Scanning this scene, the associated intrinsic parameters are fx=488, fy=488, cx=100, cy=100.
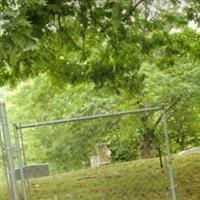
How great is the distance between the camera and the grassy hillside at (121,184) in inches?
320

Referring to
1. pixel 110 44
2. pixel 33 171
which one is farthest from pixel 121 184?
pixel 110 44

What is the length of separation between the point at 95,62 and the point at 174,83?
680cm

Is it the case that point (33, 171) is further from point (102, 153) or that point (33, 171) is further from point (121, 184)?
point (102, 153)

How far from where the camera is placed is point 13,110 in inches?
858

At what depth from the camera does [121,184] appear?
8703 mm

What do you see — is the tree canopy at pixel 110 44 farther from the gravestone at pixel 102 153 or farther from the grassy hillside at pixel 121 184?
the gravestone at pixel 102 153

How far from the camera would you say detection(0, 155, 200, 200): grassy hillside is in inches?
320

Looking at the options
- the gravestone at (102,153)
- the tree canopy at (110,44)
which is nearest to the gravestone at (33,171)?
the tree canopy at (110,44)

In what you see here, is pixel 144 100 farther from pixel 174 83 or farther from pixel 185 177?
pixel 185 177

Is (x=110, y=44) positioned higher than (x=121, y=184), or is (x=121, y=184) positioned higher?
(x=110, y=44)

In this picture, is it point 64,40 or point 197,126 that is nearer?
point 64,40

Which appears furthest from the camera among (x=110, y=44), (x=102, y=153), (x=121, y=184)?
(x=102, y=153)

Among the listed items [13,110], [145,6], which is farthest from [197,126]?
[145,6]

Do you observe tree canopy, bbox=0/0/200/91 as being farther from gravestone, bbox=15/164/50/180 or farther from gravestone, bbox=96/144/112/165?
gravestone, bbox=96/144/112/165
